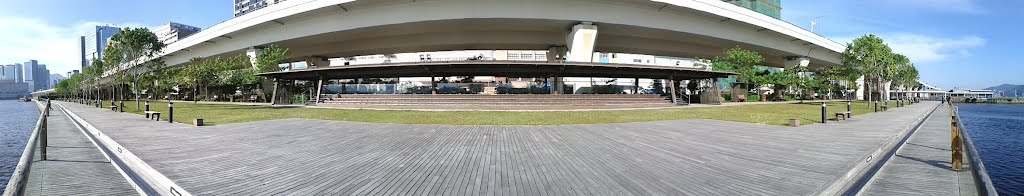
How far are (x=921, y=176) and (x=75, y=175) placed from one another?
12.3 metres

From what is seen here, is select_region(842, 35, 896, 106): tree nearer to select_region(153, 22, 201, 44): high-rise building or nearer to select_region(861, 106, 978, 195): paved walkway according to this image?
select_region(861, 106, 978, 195): paved walkway

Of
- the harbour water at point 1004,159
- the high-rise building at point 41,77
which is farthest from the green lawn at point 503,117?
the high-rise building at point 41,77

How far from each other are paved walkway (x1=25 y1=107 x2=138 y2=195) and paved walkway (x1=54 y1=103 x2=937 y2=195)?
0.56 meters

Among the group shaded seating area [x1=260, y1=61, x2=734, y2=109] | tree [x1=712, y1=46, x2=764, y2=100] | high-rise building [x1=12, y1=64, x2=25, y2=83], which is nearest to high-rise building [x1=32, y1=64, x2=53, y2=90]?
high-rise building [x1=12, y1=64, x2=25, y2=83]

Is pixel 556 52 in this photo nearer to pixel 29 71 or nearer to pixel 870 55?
pixel 870 55

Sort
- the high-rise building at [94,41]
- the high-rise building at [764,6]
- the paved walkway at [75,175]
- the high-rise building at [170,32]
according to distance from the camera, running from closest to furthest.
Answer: the paved walkway at [75,175] → the high-rise building at [764,6] → the high-rise building at [170,32] → the high-rise building at [94,41]

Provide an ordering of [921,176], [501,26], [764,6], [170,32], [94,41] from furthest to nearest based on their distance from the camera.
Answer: [94,41] < [170,32] < [764,6] < [501,26] < [921,176]

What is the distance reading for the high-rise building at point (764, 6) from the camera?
59216 mm

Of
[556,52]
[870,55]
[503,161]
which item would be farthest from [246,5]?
[870,55]

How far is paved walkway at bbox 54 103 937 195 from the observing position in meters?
4.73

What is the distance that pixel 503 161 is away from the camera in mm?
6387

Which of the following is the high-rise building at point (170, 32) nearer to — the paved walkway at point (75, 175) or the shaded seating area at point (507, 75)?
the shaded seating area at point (507, 75)

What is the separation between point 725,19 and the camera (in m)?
32.4

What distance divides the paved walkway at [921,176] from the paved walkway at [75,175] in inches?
373
